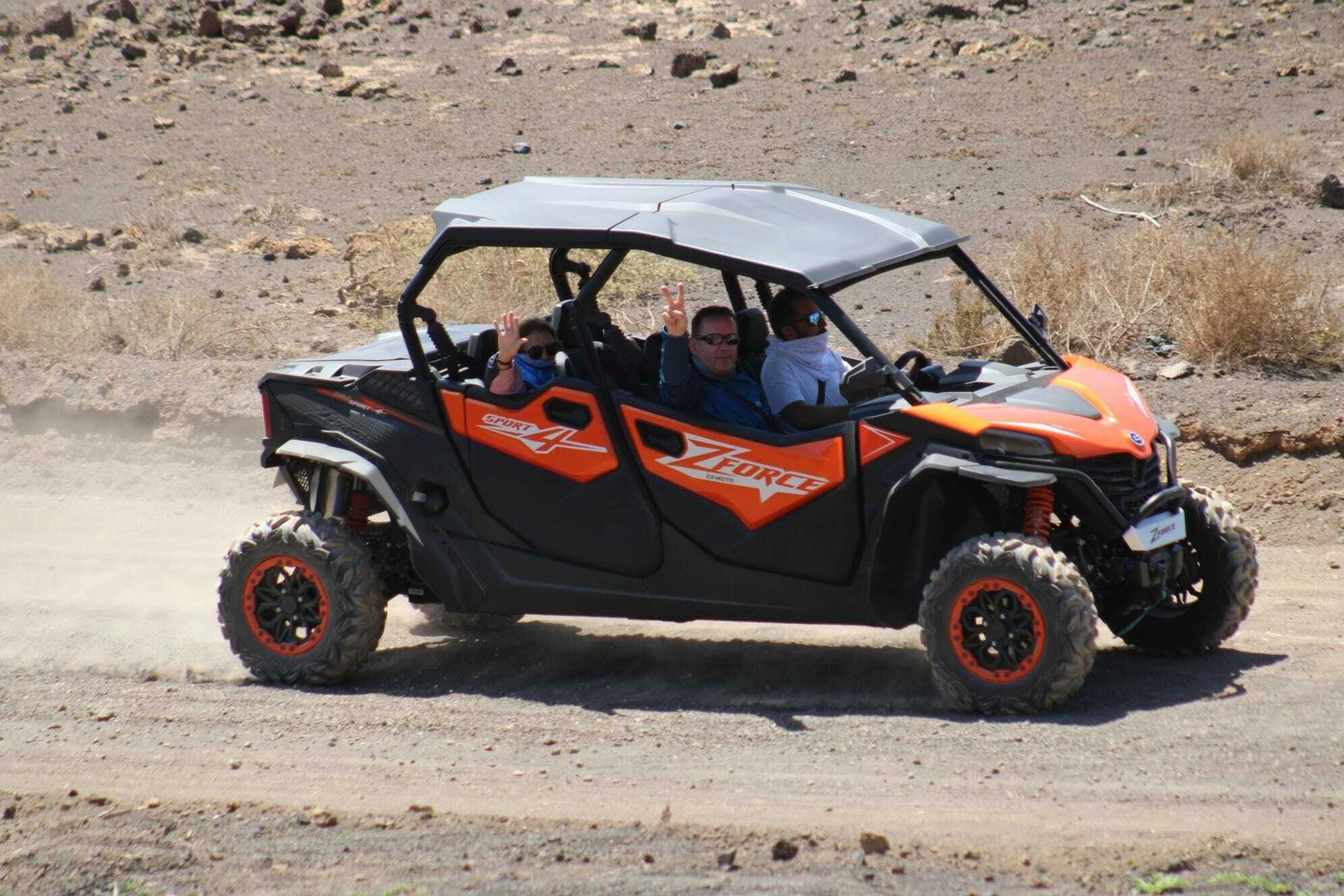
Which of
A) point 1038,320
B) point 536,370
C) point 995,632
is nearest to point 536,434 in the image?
point 536,370

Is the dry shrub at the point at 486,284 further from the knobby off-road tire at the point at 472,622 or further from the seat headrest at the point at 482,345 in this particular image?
the seat headrest at the point at 482,345

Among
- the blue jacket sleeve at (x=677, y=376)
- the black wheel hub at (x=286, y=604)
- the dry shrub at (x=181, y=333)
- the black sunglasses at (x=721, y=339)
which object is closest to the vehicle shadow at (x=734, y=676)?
the black wheel hub at (x=286, y=604)

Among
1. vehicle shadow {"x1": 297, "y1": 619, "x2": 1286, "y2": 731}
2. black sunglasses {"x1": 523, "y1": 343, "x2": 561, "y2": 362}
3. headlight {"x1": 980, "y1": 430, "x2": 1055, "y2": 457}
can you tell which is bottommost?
vehicle shadow {"x1": 297, "y1": 619, "x2": 1286, "y2": 731}

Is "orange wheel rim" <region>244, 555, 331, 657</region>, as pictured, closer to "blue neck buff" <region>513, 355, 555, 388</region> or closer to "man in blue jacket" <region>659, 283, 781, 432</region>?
"blue neck buff" <region>513, 355, 555, 388</region>

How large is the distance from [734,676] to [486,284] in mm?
→ 8623

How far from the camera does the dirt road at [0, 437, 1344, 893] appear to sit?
483 centimetres

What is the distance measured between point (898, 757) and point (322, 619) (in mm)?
2814

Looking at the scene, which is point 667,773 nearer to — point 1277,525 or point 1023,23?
point 1277,525

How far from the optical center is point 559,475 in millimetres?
6602

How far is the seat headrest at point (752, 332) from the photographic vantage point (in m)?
7.15

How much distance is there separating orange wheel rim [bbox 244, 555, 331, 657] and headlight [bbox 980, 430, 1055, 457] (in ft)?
10.2

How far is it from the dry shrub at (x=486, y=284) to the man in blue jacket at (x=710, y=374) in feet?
22.9

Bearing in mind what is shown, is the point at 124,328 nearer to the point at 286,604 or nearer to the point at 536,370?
the point at 286,604

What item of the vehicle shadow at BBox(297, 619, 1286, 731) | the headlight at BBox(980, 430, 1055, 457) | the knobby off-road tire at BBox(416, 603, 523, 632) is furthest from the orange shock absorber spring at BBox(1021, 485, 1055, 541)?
the knobby off-road tire at BBox(416, 603, 523, 632)
